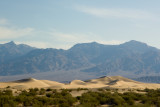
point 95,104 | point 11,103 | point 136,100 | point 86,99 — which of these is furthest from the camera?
point 136,100

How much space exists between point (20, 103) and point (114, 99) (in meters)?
6.17

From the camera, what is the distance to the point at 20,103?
15.8 metres

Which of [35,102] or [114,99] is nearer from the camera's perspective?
[35,102]

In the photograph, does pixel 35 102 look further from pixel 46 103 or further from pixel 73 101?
pixel 73 101

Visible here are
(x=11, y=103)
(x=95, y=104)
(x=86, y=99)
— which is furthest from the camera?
(x=86, y=99)

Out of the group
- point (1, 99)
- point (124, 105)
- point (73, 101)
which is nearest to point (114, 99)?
point (124, 105)

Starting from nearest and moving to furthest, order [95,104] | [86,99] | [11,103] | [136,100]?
[11,103]
[95,104]
[86,99]
[136,100]

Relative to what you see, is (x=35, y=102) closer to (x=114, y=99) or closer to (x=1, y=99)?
(x=1, y=99)

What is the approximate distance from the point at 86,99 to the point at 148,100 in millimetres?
4440

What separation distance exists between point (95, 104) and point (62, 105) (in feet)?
7.02

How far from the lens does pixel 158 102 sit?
16.3 m

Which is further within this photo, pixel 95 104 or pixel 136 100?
pixel 136 100

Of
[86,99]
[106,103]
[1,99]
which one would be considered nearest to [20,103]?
[1,99]

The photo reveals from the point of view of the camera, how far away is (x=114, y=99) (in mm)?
16547
